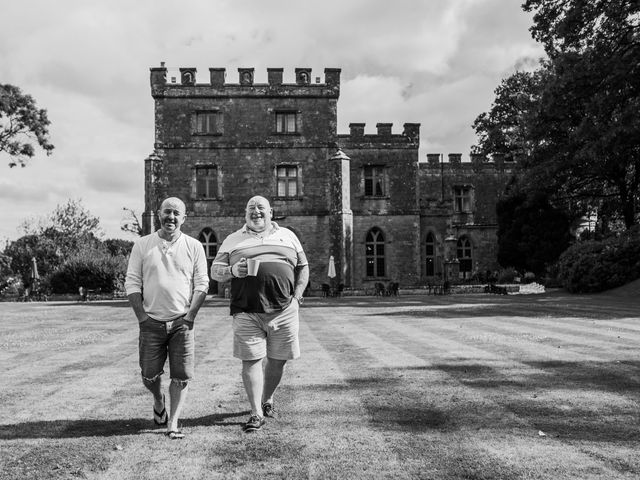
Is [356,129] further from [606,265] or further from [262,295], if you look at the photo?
[262,295]

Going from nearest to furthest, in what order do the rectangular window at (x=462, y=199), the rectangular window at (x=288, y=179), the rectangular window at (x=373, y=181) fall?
the rectangular window at (x=288, y=179) → the rectangular window at (x=373, y=181) → the rectangular window at (x=462, y=199)

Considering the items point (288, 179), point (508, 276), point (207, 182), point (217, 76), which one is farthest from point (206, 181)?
point (508, 276)

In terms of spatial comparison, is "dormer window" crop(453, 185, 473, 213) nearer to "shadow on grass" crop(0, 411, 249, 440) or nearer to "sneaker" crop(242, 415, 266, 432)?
"shadow on grass" crop(0, 411, 249, 440)

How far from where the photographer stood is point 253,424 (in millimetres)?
5008

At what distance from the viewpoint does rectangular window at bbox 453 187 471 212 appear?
40500 millimetres

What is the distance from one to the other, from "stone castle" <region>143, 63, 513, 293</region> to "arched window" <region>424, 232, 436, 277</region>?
3.71 feet

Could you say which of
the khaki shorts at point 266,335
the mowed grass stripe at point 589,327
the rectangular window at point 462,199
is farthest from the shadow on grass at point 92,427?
the rectangular window at point 462,199

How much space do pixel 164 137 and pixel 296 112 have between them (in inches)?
281

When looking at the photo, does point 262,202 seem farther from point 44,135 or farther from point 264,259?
point 44,135

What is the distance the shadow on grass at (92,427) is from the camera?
495 centimetres

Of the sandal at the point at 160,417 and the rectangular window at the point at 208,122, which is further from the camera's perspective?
the rectangular window at the point at 208,122

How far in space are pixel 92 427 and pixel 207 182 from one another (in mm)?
29256

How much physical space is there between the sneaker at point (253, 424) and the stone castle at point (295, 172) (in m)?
27.0

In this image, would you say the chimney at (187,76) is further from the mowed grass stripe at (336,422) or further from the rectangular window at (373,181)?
the mowed grass stripe at (336,422)
